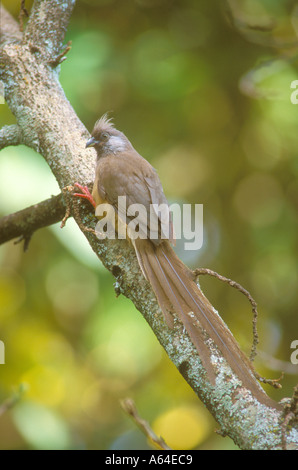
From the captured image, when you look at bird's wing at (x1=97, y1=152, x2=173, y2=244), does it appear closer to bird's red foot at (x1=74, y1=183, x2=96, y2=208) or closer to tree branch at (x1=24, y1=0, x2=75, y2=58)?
bird's red foot at (x1=74, y1=183, x2=96, y2=208)

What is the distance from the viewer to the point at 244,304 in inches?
188

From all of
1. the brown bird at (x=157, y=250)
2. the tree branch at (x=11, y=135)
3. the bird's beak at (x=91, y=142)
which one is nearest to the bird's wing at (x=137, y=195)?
the brown bird at (x=157, y=250)

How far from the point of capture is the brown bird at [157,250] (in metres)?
1.92

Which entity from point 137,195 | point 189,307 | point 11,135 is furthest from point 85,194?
point 189,307

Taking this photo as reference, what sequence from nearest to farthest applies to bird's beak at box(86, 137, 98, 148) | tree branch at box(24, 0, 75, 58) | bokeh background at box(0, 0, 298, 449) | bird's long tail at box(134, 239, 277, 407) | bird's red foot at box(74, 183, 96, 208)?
bird's long tail at box(134, 239, 277, 407) < bird's red foot at box(74, 183, 96, 208) < bird's beak at box(86, 137, 98, 148) < tree branch at box(24, 0, 75, 58) < bokeh background at box(0, 0, 298, 449)

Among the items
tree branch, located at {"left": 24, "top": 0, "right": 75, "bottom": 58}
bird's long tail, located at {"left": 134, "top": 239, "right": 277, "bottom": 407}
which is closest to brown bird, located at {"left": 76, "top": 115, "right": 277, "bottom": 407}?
bird's long tail, located at {"left": 134, "top": 239, "right": 277, "bottom": 407}

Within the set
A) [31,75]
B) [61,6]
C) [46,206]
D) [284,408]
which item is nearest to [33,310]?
[46,206]

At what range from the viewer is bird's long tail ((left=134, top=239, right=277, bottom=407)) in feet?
6.12

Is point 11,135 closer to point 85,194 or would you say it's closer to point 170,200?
point 85,194

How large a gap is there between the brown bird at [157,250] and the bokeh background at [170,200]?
25.3 inches

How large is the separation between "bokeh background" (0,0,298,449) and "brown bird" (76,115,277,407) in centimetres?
64

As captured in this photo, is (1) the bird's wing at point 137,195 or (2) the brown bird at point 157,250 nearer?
(2) the brown bird at point 157,250

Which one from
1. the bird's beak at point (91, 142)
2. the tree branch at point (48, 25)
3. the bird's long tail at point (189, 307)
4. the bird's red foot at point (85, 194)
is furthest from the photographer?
the tree branch at point (48, 25)

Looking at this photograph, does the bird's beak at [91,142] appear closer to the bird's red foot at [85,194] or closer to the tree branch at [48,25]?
the bird's red foot at [85,194]
